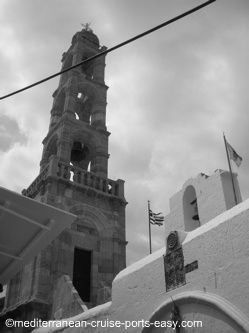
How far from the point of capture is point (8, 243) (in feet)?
26.8

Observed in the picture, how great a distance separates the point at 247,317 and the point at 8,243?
511cm

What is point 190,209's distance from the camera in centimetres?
1220

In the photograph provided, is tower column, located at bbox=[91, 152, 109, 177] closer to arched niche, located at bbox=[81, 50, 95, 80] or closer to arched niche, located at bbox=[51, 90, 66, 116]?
arched niche, located at bbox=[51, 90, 66, 116]

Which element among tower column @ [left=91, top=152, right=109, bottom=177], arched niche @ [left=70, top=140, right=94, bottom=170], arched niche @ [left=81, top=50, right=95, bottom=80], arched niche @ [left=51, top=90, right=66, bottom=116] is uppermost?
arched niche @ [left=81, top=50, right=95, bottom=80]

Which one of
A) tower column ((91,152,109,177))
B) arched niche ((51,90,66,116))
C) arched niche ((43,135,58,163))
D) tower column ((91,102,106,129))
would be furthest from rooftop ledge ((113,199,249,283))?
arched niche ((51,90,66,116))

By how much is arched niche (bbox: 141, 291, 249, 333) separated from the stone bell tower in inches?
248

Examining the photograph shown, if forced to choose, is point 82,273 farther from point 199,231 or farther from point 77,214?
point 199,231

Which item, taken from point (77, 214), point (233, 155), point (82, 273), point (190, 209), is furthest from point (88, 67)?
point (190, 209)

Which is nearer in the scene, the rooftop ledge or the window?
the rooftop ledge

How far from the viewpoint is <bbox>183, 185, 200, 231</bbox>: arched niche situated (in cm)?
1170

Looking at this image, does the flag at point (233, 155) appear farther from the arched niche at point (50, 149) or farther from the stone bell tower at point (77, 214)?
the arched niche at point (50, 149)

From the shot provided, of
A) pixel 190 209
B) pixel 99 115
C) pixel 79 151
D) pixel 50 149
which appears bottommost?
pixel 190 209

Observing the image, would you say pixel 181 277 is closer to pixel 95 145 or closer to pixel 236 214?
pixel 236 214

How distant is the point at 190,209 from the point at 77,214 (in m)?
6.81
